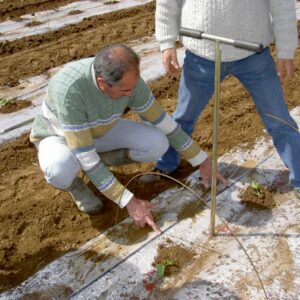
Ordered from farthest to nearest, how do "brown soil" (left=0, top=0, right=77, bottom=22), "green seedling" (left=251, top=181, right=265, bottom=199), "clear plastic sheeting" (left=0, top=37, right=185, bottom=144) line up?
1. "brown soil" (left=0, top=0, right=77, bottom=22)
2. "clear plastic sheeting" (left=0, top=37, right=185, bottom=144)
3. "green seedling" (left=251, top=181, right=265, bottom=199)

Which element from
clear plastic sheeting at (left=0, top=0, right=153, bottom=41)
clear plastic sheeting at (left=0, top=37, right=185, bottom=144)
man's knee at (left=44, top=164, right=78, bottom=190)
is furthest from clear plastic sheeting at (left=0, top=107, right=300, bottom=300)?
clear plastic sheeting at (left=0, top=0, right=153, bottom=41)

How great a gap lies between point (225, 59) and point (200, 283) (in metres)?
1.33

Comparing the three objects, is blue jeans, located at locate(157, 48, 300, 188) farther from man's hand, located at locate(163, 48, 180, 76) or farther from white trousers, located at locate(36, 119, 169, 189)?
white trousers, located at locate(36, 119, 169, 189)

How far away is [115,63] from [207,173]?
1173 millimetres

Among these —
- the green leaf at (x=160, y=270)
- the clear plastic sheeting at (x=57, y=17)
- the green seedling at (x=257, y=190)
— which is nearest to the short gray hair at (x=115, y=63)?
the green leaf at (x=160, y=270)

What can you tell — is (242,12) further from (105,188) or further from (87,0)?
(87,0)

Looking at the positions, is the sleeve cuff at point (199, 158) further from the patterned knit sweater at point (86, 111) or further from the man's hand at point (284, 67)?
the man's hand at point (284, 67)

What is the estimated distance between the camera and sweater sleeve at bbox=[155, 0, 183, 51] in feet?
9.45

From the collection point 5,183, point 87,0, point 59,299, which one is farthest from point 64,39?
point 59,299

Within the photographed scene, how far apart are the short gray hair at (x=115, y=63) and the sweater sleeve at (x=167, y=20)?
458 millimetres

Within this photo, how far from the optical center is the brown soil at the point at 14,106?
15.1 ft

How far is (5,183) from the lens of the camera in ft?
11.8

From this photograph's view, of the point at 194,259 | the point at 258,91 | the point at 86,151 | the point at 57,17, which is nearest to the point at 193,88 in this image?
the point at 258,91

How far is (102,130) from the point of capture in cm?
309
